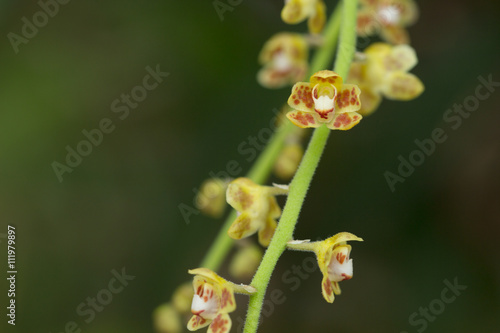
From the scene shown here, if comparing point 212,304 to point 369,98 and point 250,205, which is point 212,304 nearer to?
point 250,205

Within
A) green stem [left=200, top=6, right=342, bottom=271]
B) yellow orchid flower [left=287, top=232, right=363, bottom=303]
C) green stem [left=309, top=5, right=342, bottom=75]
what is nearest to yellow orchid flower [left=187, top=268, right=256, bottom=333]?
yellow orchid flower [left=287, top=232, right=363, bottom=303]

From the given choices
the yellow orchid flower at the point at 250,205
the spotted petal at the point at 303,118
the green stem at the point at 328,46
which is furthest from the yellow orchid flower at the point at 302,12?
the yellow orchid flower at the point at 250,205

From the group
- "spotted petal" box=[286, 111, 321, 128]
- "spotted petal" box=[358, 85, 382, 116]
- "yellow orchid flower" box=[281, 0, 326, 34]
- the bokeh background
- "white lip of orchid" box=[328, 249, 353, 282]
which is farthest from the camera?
the bokeh background

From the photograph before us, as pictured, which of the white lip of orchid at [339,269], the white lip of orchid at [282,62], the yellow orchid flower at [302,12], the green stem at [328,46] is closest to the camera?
the white lip of orchid at [339,269]

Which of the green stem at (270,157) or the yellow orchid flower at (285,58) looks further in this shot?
the yellow orchid flower at (285,58)

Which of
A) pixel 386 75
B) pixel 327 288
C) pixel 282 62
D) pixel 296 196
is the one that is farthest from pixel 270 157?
pixel 327 288

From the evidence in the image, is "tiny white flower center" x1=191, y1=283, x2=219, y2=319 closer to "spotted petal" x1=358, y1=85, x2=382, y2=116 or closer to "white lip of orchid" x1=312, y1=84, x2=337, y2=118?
"white lip of orchid" x1=312, y1=84, x2=337, y2=118

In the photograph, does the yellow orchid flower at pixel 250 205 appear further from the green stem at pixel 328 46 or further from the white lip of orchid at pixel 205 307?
the green stem at pixel 328 46

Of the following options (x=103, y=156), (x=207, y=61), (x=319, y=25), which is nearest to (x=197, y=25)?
(x=207, y=61)
